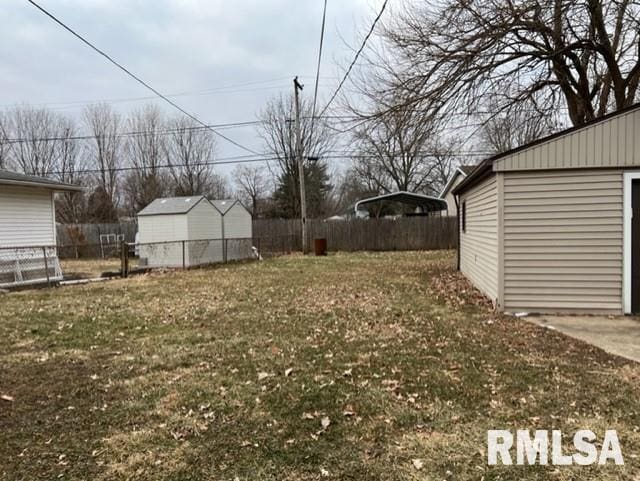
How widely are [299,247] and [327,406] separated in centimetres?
1853

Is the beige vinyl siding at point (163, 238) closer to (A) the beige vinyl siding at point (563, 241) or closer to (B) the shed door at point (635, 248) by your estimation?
(A) the beige vinyl siding at point (563, 241)

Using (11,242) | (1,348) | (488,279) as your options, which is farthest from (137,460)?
(11,242)

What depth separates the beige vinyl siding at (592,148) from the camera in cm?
625

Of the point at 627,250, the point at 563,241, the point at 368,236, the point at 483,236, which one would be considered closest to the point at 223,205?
the point at 368,236

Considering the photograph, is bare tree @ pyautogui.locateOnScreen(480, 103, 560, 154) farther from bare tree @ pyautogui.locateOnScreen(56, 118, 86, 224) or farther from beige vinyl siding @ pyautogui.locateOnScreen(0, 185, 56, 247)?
bare tree @ pyautogui.locateOnScreen(56, 118, 86, 224)

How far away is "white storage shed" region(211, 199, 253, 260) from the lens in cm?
1788

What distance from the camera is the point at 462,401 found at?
11.1 ft

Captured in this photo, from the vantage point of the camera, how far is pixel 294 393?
3598mm

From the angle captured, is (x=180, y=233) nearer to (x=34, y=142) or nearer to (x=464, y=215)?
(x=464, y=215)

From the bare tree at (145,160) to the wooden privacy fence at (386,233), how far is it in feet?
50.6

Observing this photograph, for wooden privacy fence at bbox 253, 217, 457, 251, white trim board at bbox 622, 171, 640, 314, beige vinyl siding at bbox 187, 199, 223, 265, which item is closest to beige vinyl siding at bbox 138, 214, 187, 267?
beige vinyl siding at bbox 187, 199, 223, 265

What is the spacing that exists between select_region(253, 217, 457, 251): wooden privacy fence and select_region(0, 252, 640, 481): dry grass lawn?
1437 centimetres

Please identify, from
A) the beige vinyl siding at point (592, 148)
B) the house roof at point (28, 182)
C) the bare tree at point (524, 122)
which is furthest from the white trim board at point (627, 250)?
the house roof at point (28, 182)

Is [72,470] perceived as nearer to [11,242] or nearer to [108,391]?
[108,391]
